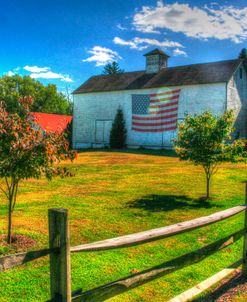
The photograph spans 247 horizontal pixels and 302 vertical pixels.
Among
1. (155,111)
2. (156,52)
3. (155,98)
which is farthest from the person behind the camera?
(156,52)

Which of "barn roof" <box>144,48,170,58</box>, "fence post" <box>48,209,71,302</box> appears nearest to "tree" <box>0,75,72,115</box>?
"barn roof" <box>144,48,170,58</box>

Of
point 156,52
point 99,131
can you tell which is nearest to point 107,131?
point 99,131

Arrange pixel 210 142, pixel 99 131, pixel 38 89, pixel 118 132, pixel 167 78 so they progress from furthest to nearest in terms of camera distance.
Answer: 1. pixel 38 89
2. pixel 99 131
3. pixel 118 132
4. pixel 167 78
5. pixel 210 142

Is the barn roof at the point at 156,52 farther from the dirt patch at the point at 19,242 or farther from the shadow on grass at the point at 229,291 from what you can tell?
the shadow on grass at the point at 229,291

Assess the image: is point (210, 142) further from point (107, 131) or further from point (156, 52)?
point (156, 52)

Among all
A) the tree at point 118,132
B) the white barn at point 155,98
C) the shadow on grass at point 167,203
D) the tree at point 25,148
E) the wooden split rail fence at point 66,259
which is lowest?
the shadow on grass at point 167,203

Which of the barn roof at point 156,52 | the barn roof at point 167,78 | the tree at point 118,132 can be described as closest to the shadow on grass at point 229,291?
the barn roof at point 167,78

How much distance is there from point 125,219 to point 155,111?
25.2m

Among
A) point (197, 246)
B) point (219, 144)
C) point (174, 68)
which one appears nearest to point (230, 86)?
point (174, 68)

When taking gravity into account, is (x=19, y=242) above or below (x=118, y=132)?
below

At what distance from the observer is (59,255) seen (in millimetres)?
2809

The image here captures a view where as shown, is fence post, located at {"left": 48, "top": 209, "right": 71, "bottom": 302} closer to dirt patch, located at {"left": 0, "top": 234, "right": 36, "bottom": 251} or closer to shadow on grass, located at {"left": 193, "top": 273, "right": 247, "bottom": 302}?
shadow on grass, located at {"left": 193, "top": 273, "right": 247, "bottom": 302}

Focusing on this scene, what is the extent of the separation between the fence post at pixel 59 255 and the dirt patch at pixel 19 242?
4.12 meters

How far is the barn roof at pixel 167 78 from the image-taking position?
3053 cm
